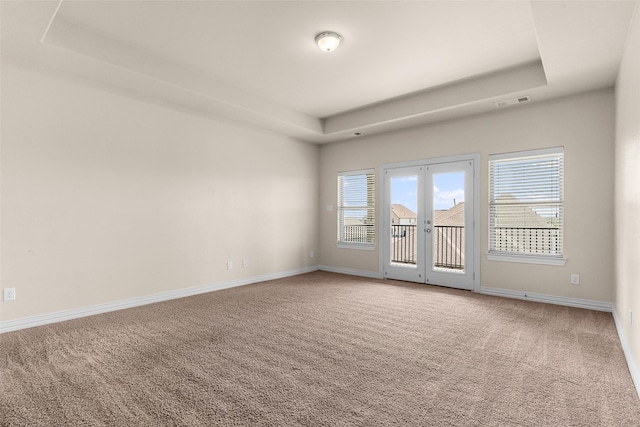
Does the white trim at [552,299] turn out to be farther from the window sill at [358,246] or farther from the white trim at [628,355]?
the window sill at [358,246]

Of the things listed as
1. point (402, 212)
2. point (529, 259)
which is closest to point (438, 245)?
point (402, 212)

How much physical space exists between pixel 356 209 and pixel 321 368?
4391mm

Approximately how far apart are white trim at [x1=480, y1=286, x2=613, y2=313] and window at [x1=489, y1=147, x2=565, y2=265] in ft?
1.55

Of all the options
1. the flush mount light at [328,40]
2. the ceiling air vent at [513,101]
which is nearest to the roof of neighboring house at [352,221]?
the ceiling air vent at [513,101]

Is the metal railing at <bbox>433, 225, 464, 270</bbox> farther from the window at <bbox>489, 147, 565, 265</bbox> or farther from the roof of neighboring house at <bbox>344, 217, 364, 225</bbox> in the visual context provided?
the roof of neighboring house at <bbox>344, 217, 364, 225</bbox>

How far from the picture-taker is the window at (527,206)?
4.37 m

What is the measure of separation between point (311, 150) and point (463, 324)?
464cm

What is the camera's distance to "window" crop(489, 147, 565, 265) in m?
4.37

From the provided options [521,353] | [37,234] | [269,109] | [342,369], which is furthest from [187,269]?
[521,353]

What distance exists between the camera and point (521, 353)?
277 cm

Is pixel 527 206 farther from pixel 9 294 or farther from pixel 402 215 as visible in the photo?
pixel 9 294

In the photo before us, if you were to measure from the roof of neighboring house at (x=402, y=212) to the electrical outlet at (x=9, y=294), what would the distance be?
17.6 ft

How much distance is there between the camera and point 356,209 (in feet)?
21.7

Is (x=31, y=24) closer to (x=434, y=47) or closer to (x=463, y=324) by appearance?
(x=434, y=47)
